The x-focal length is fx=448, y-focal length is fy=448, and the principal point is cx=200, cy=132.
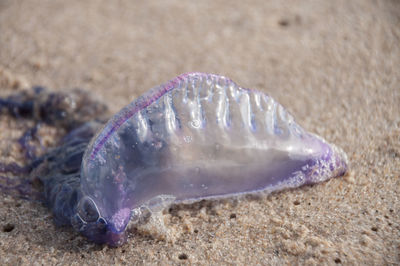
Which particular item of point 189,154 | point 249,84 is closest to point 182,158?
point 189,154

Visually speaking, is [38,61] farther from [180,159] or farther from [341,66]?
[341,66]

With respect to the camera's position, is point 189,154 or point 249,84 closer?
point 189,154

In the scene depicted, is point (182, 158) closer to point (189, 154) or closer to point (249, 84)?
point (189, 154)
